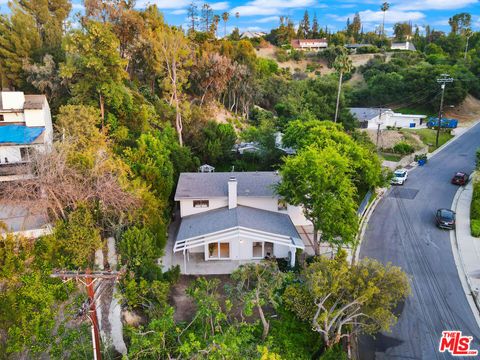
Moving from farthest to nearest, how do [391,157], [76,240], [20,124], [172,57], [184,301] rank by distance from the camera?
1. [391,157]
2. [172,57]
3. [20,124]
4. [76,240]
5. [184,301]

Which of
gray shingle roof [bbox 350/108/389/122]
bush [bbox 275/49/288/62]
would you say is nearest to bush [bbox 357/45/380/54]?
bush [bbox 275/49/288/62]

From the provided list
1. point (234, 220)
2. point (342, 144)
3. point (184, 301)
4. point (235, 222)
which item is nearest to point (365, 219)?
point (342, 144)

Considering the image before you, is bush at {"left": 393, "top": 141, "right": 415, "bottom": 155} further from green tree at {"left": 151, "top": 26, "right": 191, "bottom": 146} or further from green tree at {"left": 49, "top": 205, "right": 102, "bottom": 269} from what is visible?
green tree at {"left": 49, "top": 205, "right": 102, "bottom": 269}

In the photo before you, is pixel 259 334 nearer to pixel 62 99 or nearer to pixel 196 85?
pixel 62 99

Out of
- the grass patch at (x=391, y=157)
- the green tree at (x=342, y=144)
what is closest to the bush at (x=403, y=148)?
the grass patch at (x=391, y=157)

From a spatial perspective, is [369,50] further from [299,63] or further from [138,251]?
[138,251]

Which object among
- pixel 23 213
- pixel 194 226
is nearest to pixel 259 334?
pixel 194 226
